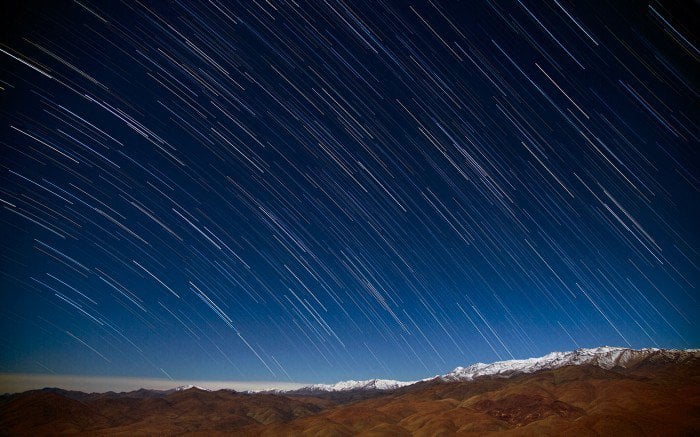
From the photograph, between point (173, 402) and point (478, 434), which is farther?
point (173, 402)

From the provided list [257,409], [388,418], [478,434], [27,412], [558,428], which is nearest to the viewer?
[558,428]

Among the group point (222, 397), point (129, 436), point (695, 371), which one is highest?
point (222, 397)

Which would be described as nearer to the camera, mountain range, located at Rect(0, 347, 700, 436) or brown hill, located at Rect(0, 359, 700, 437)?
brown hill, located at Rect(0, 359, 700, 437)

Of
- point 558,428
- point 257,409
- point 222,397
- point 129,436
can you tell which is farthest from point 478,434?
point 222,397

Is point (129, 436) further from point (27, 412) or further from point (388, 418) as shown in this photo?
point (388, 418)

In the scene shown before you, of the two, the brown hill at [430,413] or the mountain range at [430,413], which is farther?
the mountain range at [430,413]

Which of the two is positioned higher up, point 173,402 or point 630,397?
point 173,402

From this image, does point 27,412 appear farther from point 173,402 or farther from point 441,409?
point 441,409

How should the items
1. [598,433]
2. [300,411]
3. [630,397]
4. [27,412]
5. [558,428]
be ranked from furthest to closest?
[300,411]
[27,412]
[630,397]
[558,428]
[598,433]
